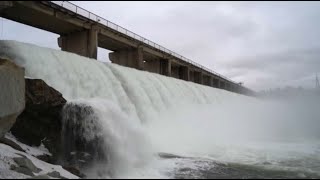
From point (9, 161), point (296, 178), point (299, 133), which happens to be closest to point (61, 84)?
point (9, 161)

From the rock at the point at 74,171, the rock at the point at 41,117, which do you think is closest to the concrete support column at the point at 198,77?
the rock at the point at 41,117

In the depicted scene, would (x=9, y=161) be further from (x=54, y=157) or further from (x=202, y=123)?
(x=202, y=123)

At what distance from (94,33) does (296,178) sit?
20.5 m

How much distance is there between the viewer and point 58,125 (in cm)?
1460

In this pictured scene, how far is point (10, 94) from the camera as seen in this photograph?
13.7 meters

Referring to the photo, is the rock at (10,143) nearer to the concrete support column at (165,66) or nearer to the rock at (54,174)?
the rock at (54,174)

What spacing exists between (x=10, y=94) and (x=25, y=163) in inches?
118

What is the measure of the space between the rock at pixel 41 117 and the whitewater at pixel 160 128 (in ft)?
2.20

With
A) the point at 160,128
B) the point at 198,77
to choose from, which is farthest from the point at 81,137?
the point at 198,77

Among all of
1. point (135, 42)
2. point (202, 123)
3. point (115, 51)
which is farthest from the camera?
point (115, 51)

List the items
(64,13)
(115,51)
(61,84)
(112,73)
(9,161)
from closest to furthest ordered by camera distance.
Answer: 1. (9,161)
2. (61,84)
3. (112,73)
4. (64,13)
5. (115,51)

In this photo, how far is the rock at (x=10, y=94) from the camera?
13.5 metres

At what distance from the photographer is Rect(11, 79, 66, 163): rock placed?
47.6 ft

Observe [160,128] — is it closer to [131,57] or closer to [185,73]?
[131,57]
